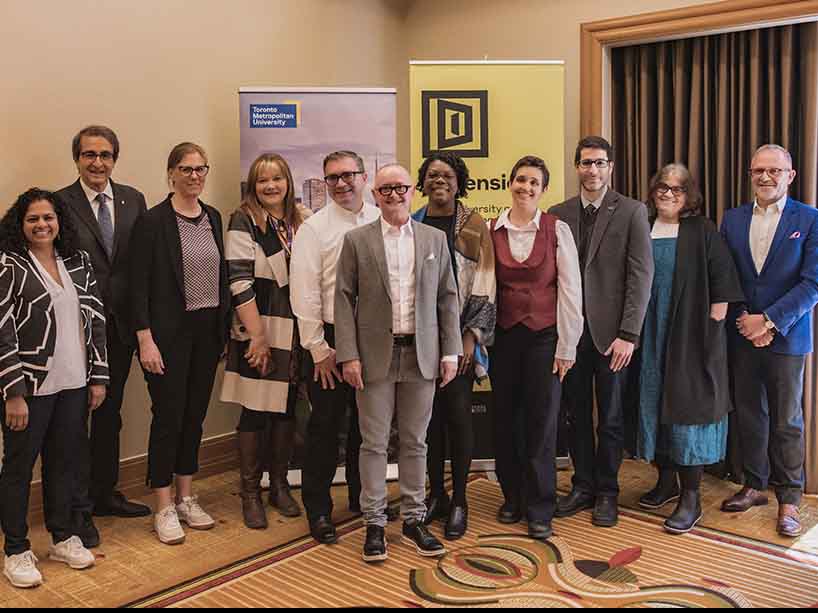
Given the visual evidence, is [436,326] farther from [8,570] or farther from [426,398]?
[8,570]

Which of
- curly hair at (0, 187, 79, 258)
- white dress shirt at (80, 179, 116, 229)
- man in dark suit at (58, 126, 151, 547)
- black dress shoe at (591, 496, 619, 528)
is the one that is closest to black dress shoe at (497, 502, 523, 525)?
black dress shoe at (591, 496, 619, 528)

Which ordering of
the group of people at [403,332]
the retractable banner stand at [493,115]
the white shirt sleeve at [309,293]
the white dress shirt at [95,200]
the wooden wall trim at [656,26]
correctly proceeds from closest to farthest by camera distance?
the group of people at [403,332] → the white shirt sleeve at [309,293] → the white dress shirt at [95,200] → the wooden wall trim at [656,26] → the retractable banner stand at [493,115]

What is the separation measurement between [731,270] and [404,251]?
1.40 m

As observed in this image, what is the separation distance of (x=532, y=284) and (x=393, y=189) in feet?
2.22

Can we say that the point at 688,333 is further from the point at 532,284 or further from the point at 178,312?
the point at 178,312

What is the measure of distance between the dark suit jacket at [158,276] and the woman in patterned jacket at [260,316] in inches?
9.3

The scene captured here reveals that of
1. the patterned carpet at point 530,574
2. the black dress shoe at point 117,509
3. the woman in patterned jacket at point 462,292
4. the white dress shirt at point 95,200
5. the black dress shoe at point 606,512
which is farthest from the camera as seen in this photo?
the black dress shoe at point 117,509

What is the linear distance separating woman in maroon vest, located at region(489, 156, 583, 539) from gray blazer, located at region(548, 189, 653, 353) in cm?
16

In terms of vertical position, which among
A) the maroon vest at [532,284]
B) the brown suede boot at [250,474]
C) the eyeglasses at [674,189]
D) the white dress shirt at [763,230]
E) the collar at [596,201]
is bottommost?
the brown suede boot at [250,474]

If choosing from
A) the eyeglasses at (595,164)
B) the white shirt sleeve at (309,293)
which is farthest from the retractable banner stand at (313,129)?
the eyeglasses at (595,164)

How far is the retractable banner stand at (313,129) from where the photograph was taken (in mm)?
3891

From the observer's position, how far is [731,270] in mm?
3352

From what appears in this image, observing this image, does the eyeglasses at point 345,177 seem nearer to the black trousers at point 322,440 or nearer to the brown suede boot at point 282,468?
the black trousers at point 322,440

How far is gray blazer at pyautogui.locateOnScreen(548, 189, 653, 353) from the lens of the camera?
322 cm
